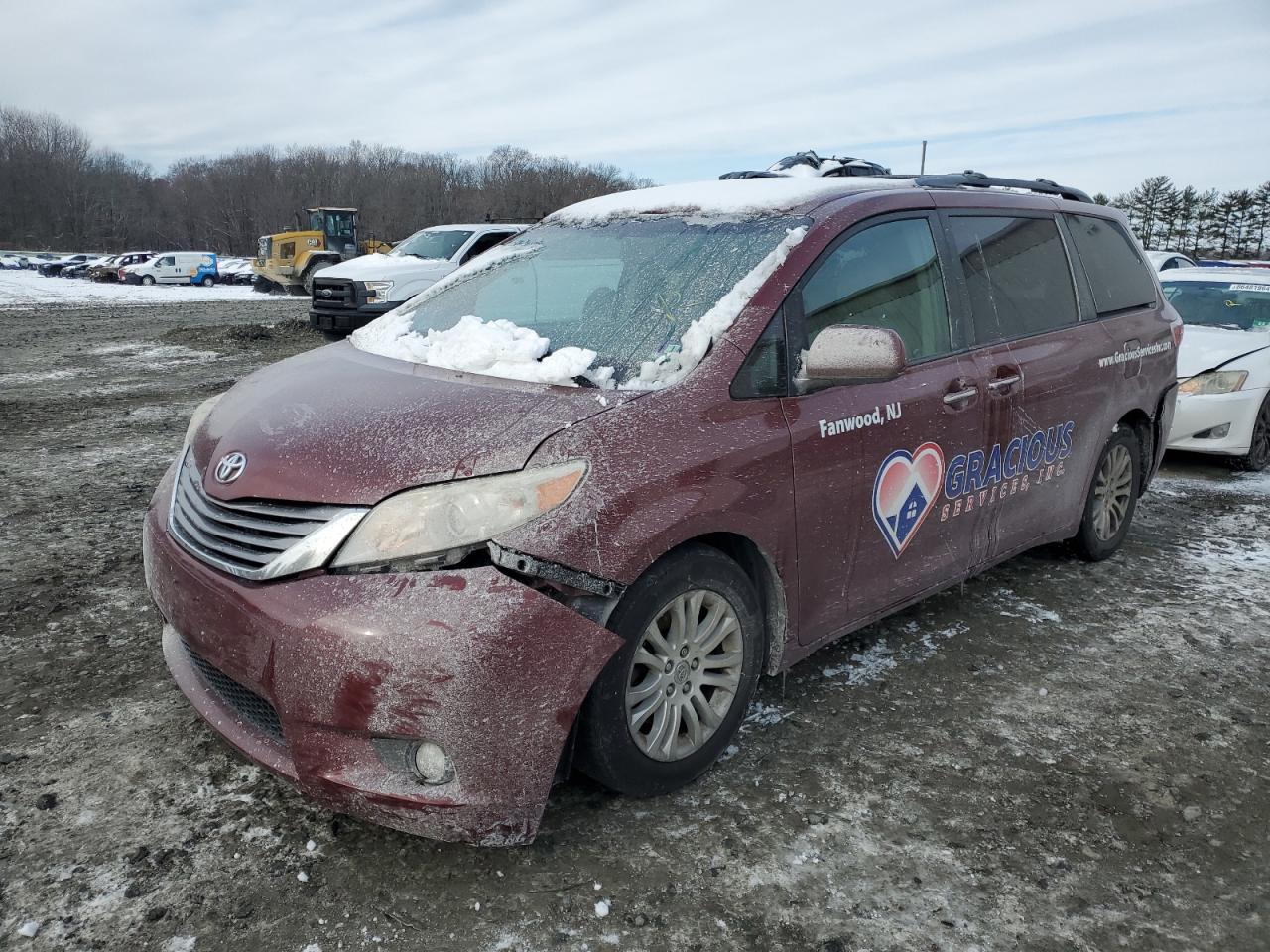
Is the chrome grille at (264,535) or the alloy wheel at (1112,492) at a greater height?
the chrome grille at (264,535)

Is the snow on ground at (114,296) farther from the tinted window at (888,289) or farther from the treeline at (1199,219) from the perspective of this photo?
the treeline at (1199,219)

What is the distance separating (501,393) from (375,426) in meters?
0.36

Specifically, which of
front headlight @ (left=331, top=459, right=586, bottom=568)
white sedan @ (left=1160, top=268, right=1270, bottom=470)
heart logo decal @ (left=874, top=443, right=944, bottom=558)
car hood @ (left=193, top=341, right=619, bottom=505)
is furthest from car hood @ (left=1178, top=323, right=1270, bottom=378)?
front headlight @ (left=331, top=459, right=586, bottom=568)

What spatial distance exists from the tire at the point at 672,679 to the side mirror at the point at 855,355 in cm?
66

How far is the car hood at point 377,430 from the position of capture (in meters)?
2.31

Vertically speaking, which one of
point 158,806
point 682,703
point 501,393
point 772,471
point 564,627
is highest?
point 501,393

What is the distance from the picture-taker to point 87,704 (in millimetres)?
3113

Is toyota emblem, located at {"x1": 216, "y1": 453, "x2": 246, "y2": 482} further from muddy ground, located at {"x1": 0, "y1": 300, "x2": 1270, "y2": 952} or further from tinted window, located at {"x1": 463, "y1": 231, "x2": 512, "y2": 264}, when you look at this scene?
tinted window, located at {"x1": 463, "y1": 231, "x2": 512, "y2": 264}

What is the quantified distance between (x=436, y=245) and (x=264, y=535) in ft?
42.3

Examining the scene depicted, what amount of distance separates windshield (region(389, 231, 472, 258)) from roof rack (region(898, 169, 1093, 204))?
10755 mm

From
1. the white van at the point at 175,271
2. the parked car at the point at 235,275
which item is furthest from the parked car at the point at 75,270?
the parked car at the point at 235,275

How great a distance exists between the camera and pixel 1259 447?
7043 mm

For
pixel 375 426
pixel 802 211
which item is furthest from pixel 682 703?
pixel 802 211

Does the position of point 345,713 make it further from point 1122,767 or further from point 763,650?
point 1122,767
